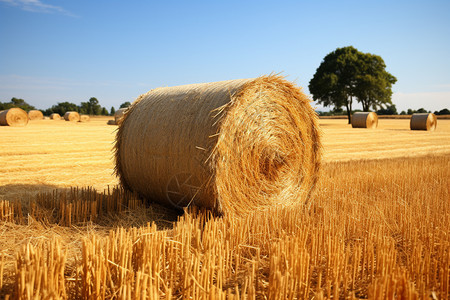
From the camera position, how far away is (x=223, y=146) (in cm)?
438

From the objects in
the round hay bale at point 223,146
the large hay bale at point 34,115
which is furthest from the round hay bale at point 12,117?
the round hay bale at point 223,146

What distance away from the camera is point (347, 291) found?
2893mm

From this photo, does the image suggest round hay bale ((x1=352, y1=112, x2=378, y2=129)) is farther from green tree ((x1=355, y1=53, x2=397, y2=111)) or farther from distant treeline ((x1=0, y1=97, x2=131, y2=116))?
distant treeline ((x1=0, y1=97, x2=131, y2=116))

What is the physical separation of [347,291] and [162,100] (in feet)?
11.9

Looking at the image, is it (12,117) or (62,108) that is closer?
(12,117)

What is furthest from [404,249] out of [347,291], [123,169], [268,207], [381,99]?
[381,99]

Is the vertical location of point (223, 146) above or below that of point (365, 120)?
below

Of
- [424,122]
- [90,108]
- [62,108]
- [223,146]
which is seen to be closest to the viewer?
[223,146]

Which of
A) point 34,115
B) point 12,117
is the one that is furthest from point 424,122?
point 34,115

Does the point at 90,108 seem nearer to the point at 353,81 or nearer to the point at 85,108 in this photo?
the point at 85,108

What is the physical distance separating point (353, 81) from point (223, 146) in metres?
39.1

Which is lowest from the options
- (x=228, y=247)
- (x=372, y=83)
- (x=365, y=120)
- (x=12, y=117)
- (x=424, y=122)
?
(x=228, y=247)

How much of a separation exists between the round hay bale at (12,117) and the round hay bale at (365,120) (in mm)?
23405

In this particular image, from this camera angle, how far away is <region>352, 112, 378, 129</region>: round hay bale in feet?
93.1
